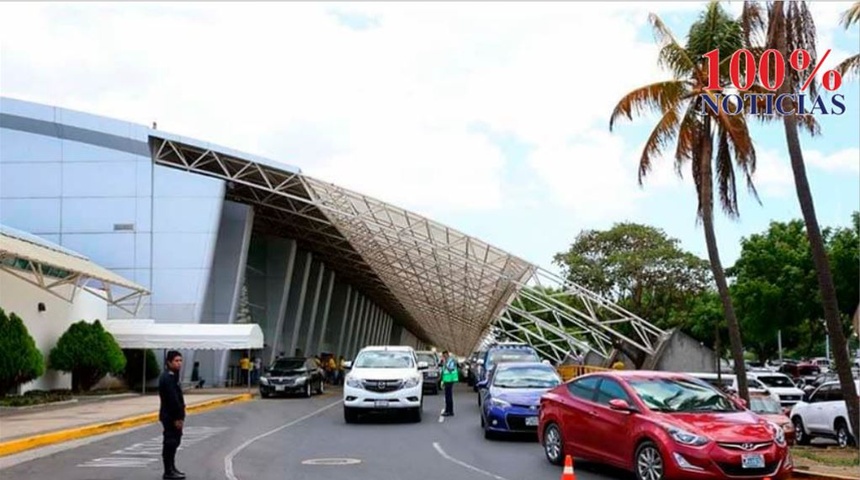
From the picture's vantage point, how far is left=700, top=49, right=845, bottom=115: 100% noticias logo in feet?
Result: 52.1

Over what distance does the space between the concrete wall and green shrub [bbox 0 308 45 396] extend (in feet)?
3.09

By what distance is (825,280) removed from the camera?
14.7 metres

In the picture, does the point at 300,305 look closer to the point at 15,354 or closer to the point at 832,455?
the point at 15,354

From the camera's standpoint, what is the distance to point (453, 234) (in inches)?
1617

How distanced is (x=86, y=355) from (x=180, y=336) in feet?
14.5

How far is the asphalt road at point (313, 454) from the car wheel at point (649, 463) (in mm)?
1003

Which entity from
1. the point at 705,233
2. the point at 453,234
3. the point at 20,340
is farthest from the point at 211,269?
the point at 705,233

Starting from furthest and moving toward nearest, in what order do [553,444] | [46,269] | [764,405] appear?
1. [46,269]
2. [764,405]
3. [553,444]

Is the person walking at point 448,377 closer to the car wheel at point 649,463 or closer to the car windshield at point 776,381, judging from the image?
the car wheel at point 649,463

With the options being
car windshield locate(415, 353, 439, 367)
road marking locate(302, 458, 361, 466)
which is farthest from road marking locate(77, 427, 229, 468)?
car windshield locate(415, 353, 439, 367)

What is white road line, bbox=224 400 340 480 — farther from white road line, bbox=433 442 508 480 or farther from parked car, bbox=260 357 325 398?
parked car, bbox=260 357 325 398

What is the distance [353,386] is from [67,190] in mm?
25129

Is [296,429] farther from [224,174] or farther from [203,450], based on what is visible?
[224,174]

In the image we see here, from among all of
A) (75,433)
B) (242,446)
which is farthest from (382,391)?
(75,433)
